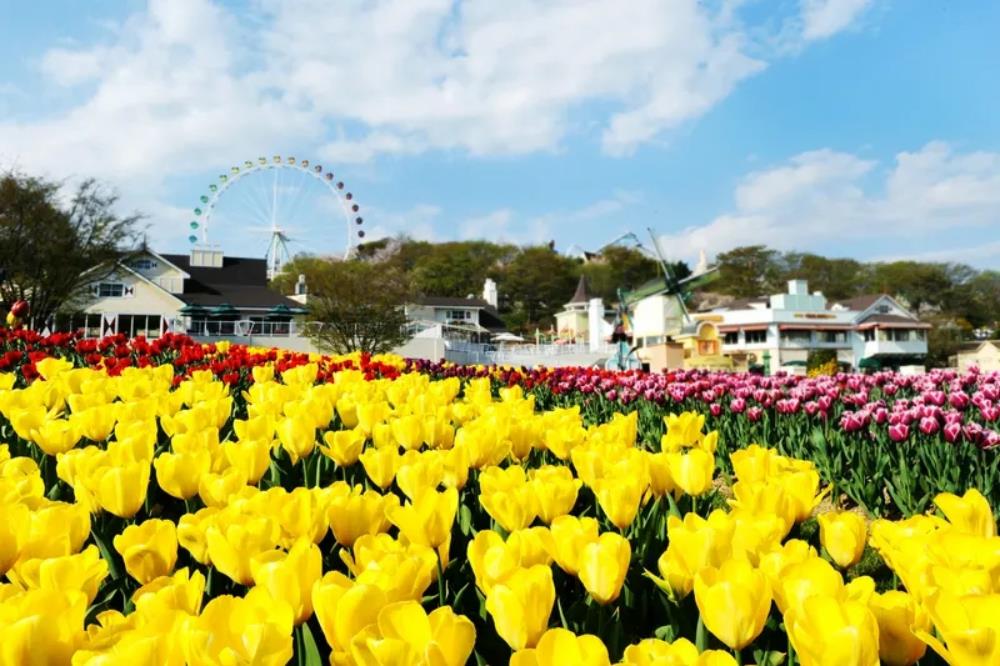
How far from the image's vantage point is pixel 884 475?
13.5 ft

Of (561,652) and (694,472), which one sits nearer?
(561,652)

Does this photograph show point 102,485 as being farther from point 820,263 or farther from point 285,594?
point 820,263

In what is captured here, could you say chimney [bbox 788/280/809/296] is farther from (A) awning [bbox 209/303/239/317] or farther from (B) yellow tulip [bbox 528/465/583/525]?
(B) yellow tulip [bbox 528/465/583/525]

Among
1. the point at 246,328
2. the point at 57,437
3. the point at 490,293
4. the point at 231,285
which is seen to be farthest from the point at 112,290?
the point at 57,437

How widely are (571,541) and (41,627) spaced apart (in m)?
0.79

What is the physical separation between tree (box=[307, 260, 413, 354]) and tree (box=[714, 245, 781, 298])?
169ft

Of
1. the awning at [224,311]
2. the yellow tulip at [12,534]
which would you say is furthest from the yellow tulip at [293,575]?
the awning at [224,311]

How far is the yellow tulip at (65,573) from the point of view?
111 centimetres

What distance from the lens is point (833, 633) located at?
878 mm

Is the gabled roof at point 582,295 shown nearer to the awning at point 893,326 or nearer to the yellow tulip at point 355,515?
the awning at point 893,326

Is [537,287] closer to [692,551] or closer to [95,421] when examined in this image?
[95,421]

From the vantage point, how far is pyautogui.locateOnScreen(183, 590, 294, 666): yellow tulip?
866 millimetres

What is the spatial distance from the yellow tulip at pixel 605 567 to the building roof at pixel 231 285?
43.4 m

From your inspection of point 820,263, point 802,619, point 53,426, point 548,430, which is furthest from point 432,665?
point 820,263
